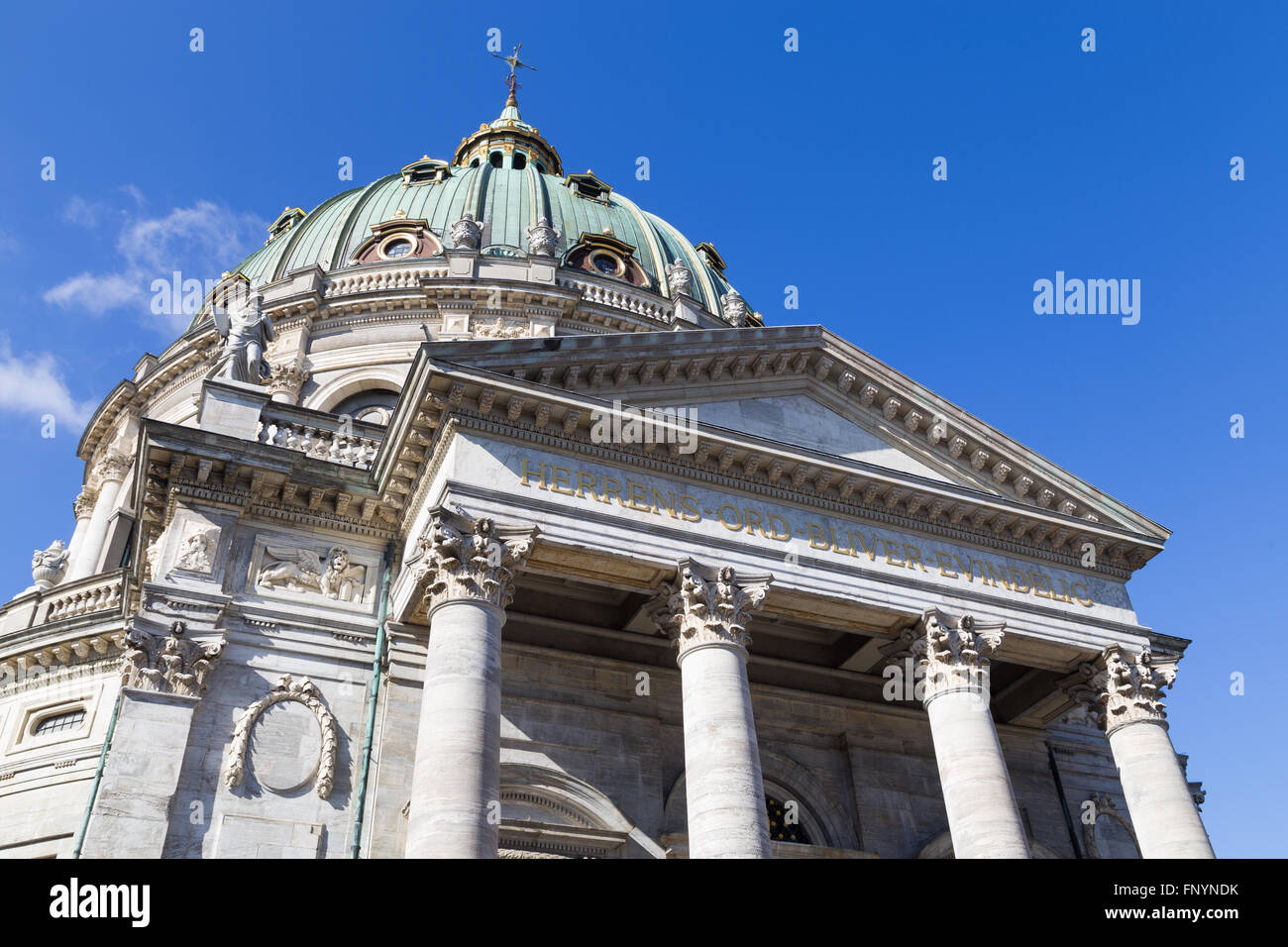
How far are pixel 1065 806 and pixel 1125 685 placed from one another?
13.0 feet

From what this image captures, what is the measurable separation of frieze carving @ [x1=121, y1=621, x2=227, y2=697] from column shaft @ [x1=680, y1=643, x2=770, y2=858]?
6.89 metres

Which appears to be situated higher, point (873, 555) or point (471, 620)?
point (873, 555)

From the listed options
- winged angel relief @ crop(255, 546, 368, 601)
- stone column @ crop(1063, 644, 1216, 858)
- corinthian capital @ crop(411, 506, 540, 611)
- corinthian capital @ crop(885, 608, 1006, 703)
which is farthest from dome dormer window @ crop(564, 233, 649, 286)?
corinthian capital @ crop(411, 506, 540, 611)

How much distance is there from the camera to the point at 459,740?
13867 mm

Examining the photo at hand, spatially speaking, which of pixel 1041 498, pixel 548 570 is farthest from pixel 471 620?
pixel 1041 498

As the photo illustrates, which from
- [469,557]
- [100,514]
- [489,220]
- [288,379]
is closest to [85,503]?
[100,514]

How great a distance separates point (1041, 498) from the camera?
2100 centimetres

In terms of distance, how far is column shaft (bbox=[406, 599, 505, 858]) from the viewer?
1325cm

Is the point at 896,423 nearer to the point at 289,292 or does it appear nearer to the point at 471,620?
the point at 471,620

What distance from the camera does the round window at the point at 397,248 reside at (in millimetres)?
35188

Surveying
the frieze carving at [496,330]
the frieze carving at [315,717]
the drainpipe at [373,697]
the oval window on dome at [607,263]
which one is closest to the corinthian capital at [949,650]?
the drainpipe at [373,697]

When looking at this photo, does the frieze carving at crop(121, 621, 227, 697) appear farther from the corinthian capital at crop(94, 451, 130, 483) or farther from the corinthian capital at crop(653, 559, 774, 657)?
the corinthian capital at crop(94, 451, 130, 483)

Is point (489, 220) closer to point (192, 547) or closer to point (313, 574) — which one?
point (313, 574)
